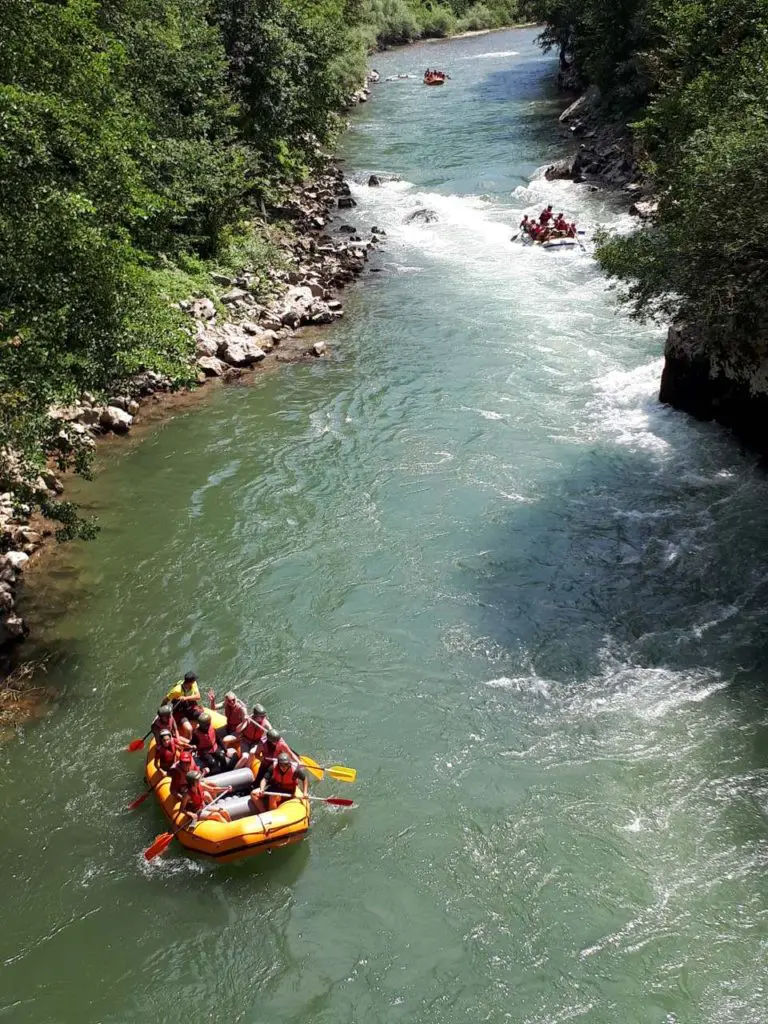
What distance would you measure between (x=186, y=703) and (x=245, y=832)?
5.97ft

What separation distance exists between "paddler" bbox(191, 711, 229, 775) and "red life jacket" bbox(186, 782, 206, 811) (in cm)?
72

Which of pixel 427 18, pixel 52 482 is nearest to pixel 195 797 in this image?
pixel 52 482

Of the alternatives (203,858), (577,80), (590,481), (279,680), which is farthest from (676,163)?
(577,80)

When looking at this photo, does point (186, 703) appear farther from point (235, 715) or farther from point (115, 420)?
point (115, 420)

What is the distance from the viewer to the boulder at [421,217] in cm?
2787

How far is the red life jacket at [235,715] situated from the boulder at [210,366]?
10.4m

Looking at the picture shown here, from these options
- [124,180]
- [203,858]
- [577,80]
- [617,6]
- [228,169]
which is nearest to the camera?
[203,858]

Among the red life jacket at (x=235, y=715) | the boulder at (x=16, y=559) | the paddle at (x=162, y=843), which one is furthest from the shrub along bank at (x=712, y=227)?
the boulder at (x=16, y=559)

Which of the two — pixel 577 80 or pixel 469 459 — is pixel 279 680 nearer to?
pixel 469 459

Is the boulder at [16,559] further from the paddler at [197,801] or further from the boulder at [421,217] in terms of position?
the boulder at [421,217]

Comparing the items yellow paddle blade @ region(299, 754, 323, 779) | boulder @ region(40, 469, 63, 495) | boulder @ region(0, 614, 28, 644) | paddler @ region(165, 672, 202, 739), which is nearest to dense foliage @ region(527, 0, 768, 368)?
yellow paddle blade @ region(299, 754, 323, 779)

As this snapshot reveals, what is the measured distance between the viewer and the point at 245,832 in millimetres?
8336

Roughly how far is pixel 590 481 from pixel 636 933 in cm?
808

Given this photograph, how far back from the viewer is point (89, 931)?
25.6 feet
